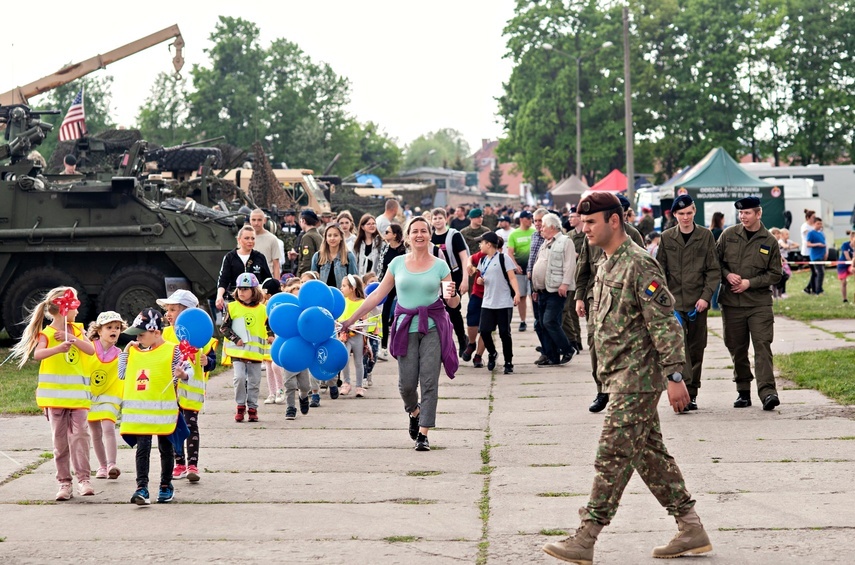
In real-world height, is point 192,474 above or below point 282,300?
below

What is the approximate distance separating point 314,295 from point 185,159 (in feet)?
66.7

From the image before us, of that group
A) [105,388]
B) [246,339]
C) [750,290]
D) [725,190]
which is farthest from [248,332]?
[725,190]

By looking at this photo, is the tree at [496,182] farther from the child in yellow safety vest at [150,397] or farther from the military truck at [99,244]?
the child in yellow safety vest at [150,397]

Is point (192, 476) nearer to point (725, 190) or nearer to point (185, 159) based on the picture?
point (185, 159)

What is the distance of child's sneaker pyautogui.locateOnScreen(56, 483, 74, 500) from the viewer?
8062 millimetres

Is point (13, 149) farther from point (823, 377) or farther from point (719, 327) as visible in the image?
point (823, 377)

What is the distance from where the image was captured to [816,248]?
2553cm

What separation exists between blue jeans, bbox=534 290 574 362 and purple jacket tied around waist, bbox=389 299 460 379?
497 cm

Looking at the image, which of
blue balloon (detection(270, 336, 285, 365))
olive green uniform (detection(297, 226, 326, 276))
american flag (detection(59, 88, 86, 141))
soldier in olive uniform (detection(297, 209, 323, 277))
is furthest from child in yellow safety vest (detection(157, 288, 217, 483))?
american flag (detection(59, 88, 86, 141))

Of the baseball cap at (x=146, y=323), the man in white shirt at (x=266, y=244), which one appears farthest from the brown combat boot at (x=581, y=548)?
the man in white shirt at (x=266, y=244)

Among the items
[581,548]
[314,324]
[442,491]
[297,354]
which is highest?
[314,324]

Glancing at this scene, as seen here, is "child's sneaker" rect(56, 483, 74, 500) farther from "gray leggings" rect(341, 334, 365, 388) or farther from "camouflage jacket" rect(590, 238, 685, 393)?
"gray leggings" rect(341, 334, 365, 388)

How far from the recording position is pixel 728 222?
3084 cm

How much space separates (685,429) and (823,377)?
10.6 ft
